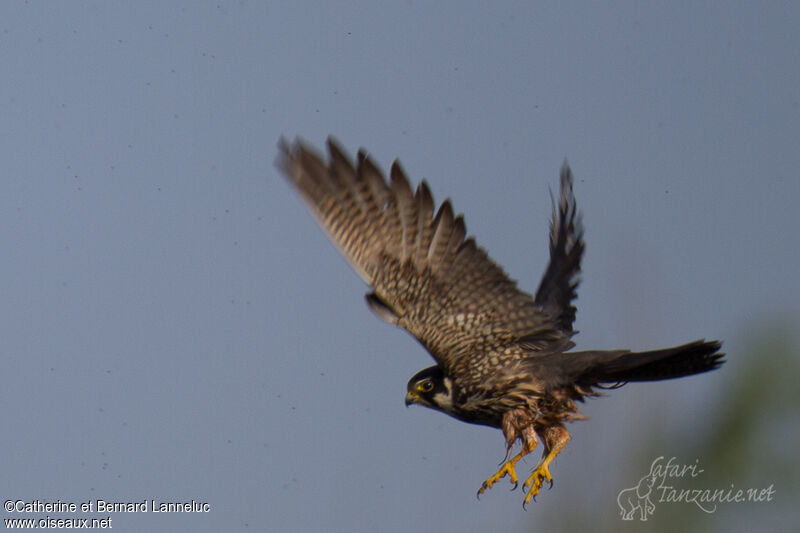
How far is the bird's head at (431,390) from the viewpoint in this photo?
7.80m

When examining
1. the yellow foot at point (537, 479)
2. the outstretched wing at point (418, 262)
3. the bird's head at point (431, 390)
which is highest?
the outstretched wing at point (418, 262)

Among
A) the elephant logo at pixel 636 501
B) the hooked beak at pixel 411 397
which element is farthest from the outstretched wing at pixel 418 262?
the elephant logo at pixel 636 501

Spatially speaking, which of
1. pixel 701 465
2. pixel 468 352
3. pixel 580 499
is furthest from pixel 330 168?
pixel 701 465

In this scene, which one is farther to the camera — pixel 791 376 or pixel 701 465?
pixel 791 376

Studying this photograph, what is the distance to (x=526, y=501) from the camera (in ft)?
23.9

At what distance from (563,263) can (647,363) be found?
1.91m

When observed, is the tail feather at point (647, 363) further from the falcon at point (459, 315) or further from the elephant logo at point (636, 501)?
the elephant logo at point (636, 501)

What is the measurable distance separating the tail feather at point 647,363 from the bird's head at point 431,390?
86 cm

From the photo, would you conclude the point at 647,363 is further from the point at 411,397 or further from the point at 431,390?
the point at 411,397

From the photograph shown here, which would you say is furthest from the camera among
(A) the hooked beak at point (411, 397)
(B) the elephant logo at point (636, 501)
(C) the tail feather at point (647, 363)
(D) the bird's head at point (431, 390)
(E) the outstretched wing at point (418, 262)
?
(B) the elephant logo at point (636, 501)

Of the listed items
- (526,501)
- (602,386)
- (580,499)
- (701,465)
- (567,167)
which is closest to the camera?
(526,501)

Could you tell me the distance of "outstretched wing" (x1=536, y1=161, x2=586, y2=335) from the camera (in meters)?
8.92

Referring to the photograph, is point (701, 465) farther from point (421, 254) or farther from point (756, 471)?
point (421, 254)

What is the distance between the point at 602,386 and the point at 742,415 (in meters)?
8.99
